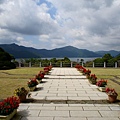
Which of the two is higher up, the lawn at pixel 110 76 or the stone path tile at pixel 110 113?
the lawn at pixel 110 76

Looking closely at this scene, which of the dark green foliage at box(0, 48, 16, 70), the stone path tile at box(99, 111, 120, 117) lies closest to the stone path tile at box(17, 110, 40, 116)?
the stone path tile at box(99, 111, 120, 117)

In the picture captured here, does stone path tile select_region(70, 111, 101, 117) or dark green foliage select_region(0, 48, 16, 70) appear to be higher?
dark green foliage select_region(0, 48, 16, 70)

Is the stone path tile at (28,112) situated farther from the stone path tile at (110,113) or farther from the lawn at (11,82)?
the lawn at (11,82)

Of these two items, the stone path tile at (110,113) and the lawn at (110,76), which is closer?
the stone path tile at (110,113)

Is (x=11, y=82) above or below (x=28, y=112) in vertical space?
above

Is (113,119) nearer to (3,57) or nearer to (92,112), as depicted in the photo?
(92,112)

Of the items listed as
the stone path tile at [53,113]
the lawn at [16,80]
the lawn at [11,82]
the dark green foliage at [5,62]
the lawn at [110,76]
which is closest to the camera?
the stone path tile at [53,113]

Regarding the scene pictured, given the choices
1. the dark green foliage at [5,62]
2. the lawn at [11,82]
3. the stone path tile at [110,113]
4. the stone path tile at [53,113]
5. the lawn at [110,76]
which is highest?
the dark green foliage at [5,62]

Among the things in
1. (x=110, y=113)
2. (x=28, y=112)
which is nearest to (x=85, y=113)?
(x=110, y=113)

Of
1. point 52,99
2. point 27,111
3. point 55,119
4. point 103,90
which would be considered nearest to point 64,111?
point 55,119

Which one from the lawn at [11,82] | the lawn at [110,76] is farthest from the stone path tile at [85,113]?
the lawn at [110,76]

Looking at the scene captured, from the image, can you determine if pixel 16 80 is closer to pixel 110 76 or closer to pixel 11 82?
pixel 11 82

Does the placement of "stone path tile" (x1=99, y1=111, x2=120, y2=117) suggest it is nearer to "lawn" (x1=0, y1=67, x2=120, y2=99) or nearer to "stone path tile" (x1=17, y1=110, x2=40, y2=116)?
"stone path tile" (x1=17, y1=110, x2=40, y2=116)

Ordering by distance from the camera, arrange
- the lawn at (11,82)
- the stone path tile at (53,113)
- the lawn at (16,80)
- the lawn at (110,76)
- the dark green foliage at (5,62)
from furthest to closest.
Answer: the dark green foliage at (5,62), the lawn at (110,76), the lawn at (16,80), the lawn at (11,82), the stone path tile at (53,113)
